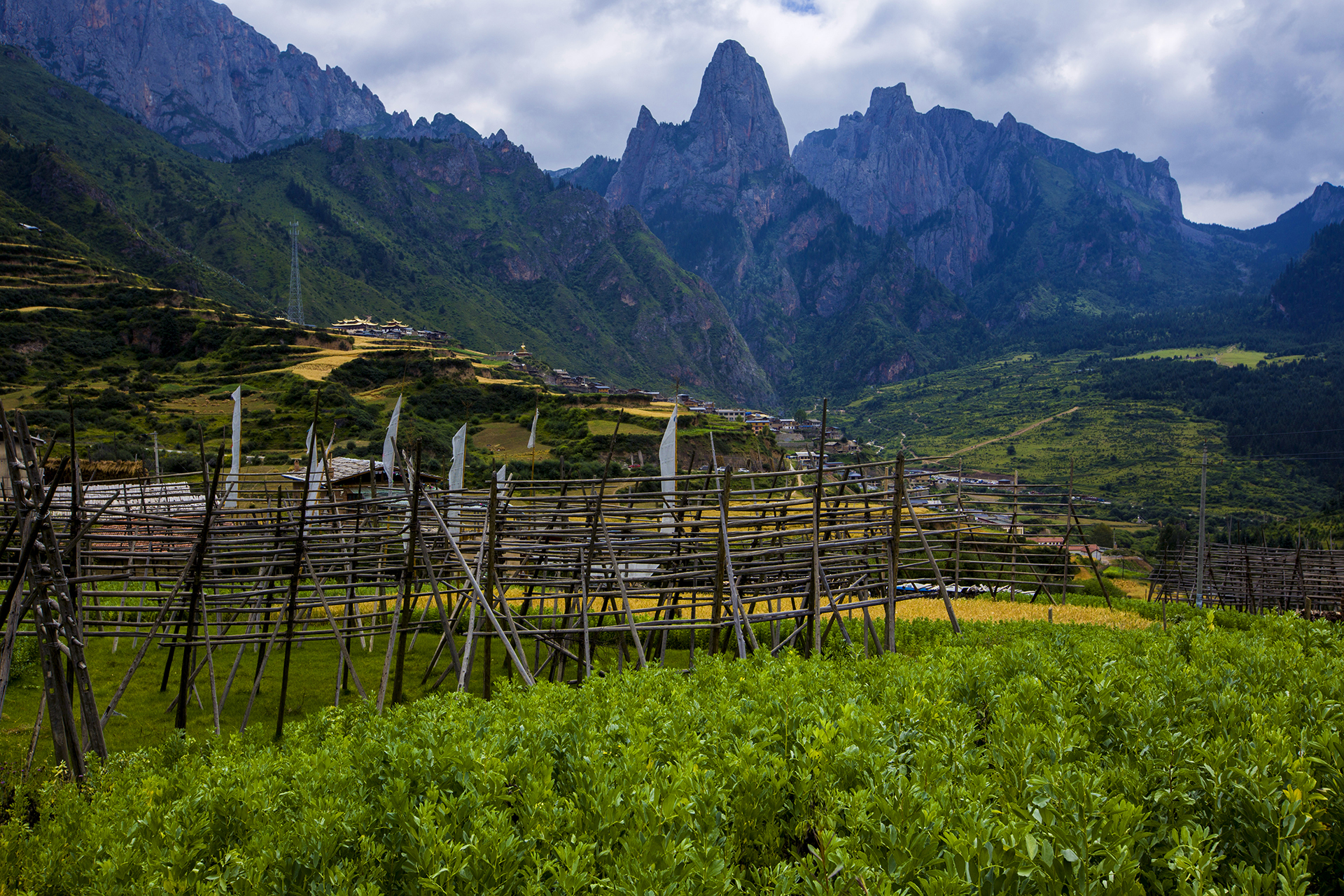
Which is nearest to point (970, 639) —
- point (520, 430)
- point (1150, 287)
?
point (520, 430)

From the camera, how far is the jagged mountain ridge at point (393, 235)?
85312 mm

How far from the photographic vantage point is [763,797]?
362cm

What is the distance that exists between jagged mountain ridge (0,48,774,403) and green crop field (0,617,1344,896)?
90.6 m

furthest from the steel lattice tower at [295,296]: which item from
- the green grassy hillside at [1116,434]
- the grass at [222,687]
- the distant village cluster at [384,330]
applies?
the grass at [222,687]

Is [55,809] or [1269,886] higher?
[1269,886]

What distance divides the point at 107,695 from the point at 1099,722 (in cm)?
1229

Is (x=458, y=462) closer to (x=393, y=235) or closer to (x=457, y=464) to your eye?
(x=457, y=464)

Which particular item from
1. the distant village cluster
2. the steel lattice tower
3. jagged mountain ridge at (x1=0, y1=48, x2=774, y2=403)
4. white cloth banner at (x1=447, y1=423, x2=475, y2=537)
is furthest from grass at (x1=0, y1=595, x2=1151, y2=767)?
jagged mountain ridge at (x1=0, y1=48, x2=774, y2=403)

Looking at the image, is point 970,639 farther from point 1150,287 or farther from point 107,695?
point 1150,287

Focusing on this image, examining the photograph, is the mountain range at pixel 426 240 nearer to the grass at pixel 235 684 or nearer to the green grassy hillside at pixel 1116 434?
the green grassy hillside at pixel 1116 434

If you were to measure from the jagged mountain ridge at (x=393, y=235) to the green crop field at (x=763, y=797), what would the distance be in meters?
90.6

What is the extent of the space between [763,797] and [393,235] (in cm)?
14579

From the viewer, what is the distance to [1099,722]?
14.6 ft

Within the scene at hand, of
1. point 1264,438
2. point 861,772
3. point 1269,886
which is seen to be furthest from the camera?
point 1264,438
